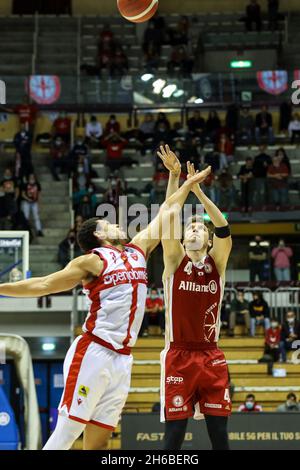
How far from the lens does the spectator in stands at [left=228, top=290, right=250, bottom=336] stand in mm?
20781

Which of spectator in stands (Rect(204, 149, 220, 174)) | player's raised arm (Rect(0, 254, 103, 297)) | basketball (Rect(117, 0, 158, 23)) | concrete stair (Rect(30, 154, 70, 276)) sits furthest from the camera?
spectator in stands (Rect(204, 149, 220, 174))

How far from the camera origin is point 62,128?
89.2 feet

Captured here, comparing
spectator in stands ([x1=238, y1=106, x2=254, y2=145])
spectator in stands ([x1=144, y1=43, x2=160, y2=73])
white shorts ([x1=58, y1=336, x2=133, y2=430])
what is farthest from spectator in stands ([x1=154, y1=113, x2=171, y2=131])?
white shorts ([x1=58, y1=336, x2=133, y2=430])

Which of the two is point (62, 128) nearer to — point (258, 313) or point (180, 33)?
point (180, 33)

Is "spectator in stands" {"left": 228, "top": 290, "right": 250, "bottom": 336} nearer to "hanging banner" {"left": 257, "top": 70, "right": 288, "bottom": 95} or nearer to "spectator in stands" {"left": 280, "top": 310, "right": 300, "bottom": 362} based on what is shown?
"spectator in stands" {"left": 280, "top": 310, "right": 300, "bottom": 362}

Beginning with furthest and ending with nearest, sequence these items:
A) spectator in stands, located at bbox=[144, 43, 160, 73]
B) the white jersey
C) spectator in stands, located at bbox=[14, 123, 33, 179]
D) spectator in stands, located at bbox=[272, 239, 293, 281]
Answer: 1. spectator in stands, located at bbox=[144, 43, 160, 73]
2. spectator in stands, located at bbox=[14, 123, 33, 179]
3. spectator in stands, located at bbox=[272, 239, 293, 281]
4. the white jersey

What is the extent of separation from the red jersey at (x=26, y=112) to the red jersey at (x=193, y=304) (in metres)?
→ 19.9

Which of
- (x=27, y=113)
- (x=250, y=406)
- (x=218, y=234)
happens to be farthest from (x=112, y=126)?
(x=218, y=234)

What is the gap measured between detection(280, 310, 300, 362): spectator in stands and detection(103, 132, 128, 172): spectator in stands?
26.6 feet

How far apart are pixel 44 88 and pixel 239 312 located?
10.2 m

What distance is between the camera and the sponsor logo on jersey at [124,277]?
7.84 metres

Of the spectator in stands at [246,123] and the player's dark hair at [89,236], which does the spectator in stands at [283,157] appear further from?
the player's dark hair at [89,236]

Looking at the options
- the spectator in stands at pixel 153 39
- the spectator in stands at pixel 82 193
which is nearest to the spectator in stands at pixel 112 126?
the spectator in stands at pixel 82 193
